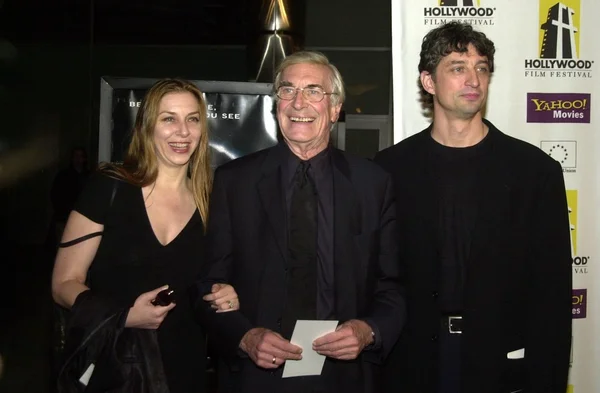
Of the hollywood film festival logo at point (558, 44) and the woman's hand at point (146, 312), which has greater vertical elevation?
the hollywood film festival logo at point (558, 44)

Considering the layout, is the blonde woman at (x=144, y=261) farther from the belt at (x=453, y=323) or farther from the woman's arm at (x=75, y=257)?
the belt at (x=453, y=323)

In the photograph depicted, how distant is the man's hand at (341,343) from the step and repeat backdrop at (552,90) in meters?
1.65

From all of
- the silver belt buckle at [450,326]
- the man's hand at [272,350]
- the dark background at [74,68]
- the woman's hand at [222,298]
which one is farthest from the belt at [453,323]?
the dark background at [74,68]

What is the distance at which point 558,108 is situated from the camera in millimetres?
3867

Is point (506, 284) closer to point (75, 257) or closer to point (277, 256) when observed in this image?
point (277, 256)

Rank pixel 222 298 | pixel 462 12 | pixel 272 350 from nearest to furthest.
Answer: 1. pixel 272 350
2. pixel 222 298
3. pixel 462 12

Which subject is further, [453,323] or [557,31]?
[557,31]

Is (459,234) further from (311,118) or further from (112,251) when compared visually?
(112,251)

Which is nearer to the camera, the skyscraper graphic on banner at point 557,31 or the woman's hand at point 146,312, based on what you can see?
the woman's hand at point 146,312

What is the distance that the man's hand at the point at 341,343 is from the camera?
7.85 ft

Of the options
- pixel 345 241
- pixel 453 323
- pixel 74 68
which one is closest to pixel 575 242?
pixel 453 323

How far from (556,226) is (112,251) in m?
1.76

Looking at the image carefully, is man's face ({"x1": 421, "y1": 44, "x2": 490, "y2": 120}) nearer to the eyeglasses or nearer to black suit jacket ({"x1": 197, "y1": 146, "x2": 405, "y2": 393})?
black suit jacket ({"x1": 197, "y1": 146, "x2": 405, "y2": 393})

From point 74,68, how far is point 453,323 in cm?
842
